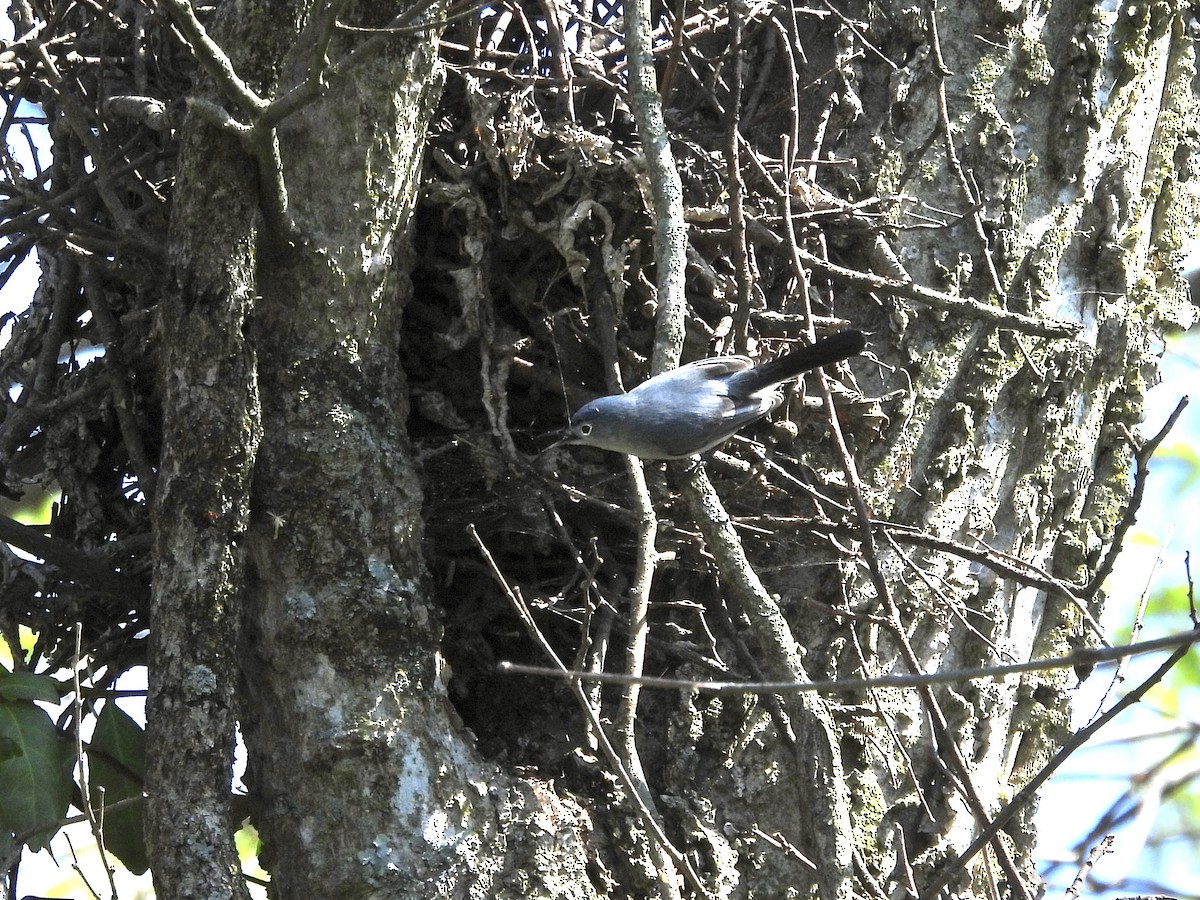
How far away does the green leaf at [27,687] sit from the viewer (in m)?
2.26

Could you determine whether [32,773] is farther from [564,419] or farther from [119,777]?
[564,419]

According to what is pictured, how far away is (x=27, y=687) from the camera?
7.45ft

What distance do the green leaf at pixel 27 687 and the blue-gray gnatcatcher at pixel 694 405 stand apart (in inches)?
42.1

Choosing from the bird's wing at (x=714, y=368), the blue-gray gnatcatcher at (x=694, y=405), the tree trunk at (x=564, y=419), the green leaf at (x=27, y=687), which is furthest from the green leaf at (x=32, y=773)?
the bird's wing at (x=714, y=368)

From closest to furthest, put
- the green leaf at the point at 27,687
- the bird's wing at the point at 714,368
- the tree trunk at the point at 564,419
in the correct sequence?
the tree trunk at the point at 564,419
the green leaf at the point at 27,687
the bird's wing at the point at 714,368

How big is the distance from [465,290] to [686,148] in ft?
2.20

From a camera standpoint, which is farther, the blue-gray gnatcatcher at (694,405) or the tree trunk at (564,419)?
the blue-gray gnatcatcher at (694,405)

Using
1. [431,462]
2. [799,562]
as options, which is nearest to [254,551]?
[431,462]

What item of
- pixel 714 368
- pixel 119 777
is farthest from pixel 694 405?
pixel 119 777

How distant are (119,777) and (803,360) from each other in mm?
1549

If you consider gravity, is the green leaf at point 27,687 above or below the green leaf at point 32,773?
above

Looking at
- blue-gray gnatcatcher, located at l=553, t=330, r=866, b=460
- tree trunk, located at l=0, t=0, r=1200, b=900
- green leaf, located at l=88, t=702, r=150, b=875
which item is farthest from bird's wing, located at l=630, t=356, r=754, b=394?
green leaf, located at l=88, t=702, r=150, b=875

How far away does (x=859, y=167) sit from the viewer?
2.87 metres

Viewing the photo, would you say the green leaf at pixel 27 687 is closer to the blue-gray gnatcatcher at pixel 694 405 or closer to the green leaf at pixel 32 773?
the green leaf at pixel 32 773
